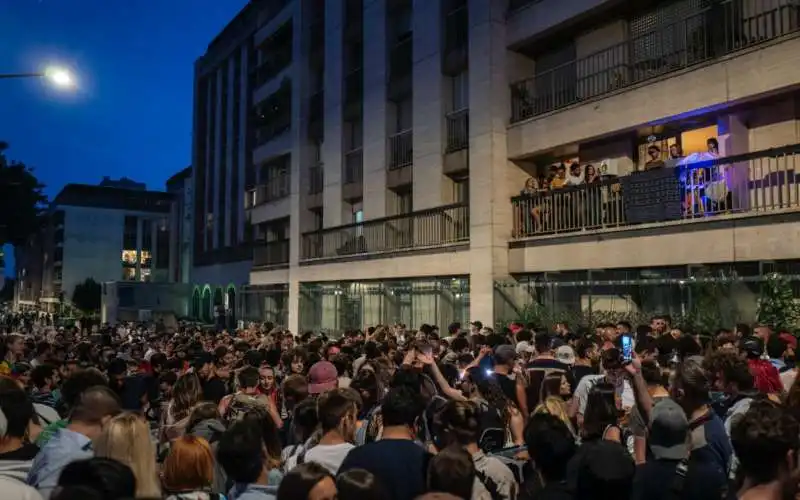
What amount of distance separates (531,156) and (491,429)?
1511cm

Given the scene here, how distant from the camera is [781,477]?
3340 mm

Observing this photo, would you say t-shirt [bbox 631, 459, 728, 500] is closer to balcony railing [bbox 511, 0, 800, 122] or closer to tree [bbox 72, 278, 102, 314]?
balcony railing [bbox 511, 0, 800, 122]

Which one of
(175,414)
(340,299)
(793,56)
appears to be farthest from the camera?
(340,299)

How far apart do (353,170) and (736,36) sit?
53.7 feet

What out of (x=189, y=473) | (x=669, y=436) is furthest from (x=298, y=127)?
(x=669, y=436)

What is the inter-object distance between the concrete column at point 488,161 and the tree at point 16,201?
67.0ft

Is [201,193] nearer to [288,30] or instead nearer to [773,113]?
[288,30]

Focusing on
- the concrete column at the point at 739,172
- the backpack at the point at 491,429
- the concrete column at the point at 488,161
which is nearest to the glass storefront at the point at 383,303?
the concrete column at the point at 488,161

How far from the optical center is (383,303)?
80.7ft

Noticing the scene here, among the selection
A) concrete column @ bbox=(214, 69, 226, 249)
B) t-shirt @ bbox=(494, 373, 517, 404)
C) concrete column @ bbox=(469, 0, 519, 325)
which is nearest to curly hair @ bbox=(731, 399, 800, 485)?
t-shirt @ bbox=(494, 373, 517, 404)

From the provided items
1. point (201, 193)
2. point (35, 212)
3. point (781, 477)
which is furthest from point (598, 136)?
point (201, 193)

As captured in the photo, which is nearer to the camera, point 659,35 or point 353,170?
point 659,35

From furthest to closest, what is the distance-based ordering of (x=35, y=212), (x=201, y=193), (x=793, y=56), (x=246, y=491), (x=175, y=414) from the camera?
1. (x=201, y=193)
2. (x=35, y=212)
3. (x=793, y=56)
4. (x=175, y=414)
5. (x=246, y=491)

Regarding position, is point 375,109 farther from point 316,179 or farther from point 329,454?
point 329,454
